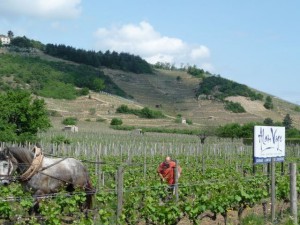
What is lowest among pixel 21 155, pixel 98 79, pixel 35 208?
pixel 35 208

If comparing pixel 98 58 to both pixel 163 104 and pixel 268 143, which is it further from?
pixel 268 143

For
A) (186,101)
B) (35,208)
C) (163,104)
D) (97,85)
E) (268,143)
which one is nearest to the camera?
(35,208)

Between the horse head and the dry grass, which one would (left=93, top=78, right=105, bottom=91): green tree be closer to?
the dry grass

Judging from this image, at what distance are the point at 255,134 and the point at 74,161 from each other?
3.65 m

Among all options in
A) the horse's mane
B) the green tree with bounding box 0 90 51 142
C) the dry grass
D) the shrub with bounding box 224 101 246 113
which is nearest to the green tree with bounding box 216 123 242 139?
the dry grass

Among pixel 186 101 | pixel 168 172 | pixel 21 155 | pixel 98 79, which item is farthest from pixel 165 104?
pixel 21 155

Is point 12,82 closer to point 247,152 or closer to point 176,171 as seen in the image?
point 247,152

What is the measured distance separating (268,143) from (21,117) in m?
25.5

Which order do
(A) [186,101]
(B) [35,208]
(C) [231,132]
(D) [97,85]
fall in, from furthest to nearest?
(A) [186,101], (D) [97,85], (C) [231,132], (B) [35,208]

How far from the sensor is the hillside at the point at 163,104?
103 metres

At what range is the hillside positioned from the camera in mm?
102719

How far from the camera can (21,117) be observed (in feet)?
117

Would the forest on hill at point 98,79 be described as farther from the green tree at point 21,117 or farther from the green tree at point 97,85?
the green tree at point 21,117

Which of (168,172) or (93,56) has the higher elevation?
(93,56)
